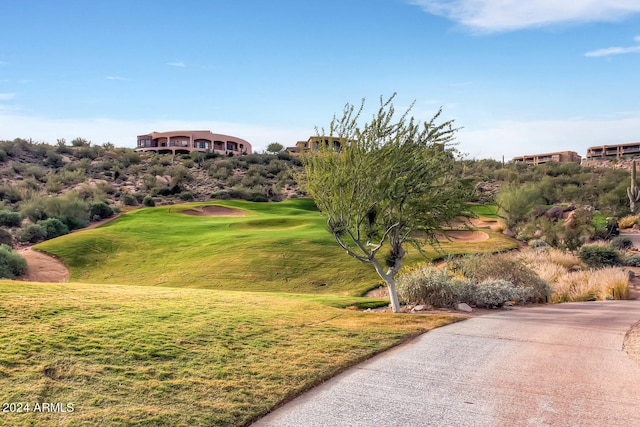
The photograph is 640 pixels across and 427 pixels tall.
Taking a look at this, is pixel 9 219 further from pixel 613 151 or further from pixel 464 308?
pixel 613 151

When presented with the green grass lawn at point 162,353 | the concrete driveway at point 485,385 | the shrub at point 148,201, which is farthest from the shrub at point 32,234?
the concrete driveway at point 485,385

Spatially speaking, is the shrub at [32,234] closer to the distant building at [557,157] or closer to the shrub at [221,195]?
the shrub at [221,195]

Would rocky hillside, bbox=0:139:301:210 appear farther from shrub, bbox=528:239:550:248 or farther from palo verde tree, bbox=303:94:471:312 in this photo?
palo verde tree, bbox=303:94:471:312

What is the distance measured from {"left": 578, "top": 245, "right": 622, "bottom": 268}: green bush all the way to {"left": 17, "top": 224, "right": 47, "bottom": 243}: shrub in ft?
105

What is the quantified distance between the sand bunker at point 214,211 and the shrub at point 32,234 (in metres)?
12.7

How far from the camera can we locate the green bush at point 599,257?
2341 cm

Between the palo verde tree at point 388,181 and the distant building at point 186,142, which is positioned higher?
the distant building at point 186,142

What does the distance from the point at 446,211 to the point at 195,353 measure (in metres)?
8.58

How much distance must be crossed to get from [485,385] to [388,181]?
682 cm

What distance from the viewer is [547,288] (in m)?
17.2

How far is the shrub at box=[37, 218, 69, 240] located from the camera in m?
32.0

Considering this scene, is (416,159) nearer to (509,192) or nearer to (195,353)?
(195,353)

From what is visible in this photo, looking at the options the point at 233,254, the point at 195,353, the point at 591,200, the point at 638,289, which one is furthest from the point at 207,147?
the point at 195,353
